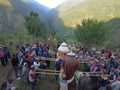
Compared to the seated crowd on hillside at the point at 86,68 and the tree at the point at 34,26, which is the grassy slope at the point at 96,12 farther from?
the seated crowd on hillside at the point at 86,68

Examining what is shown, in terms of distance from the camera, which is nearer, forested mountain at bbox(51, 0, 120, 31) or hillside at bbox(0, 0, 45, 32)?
hillside at bbox(0, 0, 45, 32)

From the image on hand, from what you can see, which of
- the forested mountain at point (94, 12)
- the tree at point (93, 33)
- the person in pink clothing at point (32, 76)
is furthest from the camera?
the forested mountain at point (94, 12)

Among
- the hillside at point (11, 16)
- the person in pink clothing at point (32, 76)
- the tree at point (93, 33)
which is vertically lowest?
the person in pink clothing at point (32, 76)

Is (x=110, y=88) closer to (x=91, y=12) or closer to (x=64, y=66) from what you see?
(x=64, y=66)

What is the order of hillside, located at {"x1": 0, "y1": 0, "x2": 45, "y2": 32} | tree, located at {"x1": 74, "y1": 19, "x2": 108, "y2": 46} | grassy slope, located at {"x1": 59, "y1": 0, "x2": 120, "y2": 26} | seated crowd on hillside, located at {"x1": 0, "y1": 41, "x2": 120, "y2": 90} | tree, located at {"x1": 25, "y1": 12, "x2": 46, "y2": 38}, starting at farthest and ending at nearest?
grassy slope, located at {"x1": 59, "y1": 0, "x2": 120, "y2": 26} < hillside, located at {"x1": 0, "y1": 0, "x2": 45, "y2": 32} < tree, located at {"x1": 25, "y1": 12, "x2": 46, "y2": 38} < tree, located at {"x1": 74, "y1": 19, "x2": 108, "y2": 46} < seated crowd on hillside, located at {"x1": 0, "y1": 41, "x2": 120, "y2": 90}

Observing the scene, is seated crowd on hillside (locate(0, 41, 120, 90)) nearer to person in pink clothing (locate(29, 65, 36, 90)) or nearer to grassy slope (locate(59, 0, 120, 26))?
person in pink clothing (locate(29, 65, 36, 90))

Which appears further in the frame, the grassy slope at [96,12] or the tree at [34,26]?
the grassy slope at [96,12]

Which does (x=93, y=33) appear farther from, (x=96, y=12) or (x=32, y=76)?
(x=96, y=12)

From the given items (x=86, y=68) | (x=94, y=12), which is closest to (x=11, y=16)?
(x=94, y=12)

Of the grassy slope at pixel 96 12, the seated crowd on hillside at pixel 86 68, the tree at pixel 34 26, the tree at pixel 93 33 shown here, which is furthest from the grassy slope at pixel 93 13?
the seated crowd on hillside at pixel 86 68

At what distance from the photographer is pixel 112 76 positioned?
1216 centimetres

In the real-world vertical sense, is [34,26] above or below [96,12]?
below

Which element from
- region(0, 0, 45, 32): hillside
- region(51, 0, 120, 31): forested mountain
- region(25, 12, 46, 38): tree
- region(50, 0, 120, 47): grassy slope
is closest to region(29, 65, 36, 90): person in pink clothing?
region(25, 12, 46, 38): tree

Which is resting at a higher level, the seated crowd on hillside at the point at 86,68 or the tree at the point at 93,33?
the tree at the point at 93,33
